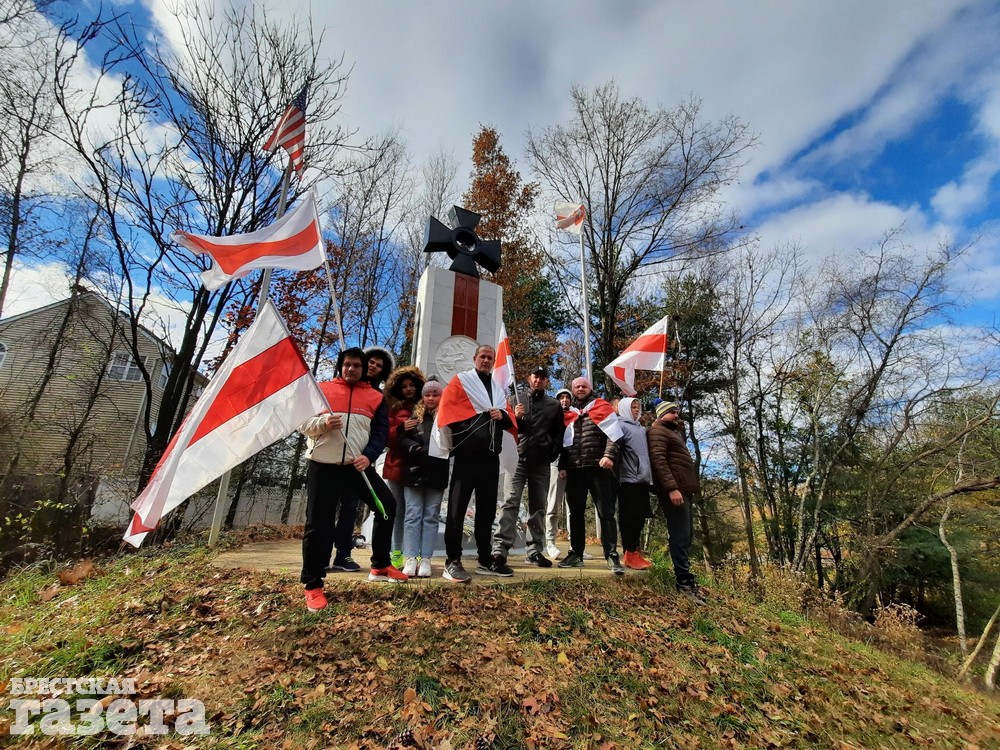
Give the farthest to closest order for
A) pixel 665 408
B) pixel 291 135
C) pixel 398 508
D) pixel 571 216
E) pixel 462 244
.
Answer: pixel 571 216, pixel 462 244, pixel 291 135, pixel 665 408, pixel 398 508

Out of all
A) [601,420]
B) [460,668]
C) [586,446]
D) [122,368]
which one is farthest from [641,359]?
[122,368]

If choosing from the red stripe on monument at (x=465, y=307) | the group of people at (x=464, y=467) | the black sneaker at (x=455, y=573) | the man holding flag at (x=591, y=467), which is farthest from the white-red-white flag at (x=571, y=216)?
the black sneaker at (x=455, y=573)

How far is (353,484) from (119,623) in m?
1.80

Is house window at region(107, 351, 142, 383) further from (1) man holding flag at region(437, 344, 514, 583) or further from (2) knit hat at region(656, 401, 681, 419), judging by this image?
(2) knit hat at region(656, 401, 681, 419)

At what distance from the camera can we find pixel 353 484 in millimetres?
3844

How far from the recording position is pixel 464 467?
4238 millimetres

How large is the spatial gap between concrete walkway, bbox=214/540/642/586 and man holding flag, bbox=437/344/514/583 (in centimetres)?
19

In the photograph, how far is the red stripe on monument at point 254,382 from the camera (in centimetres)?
342

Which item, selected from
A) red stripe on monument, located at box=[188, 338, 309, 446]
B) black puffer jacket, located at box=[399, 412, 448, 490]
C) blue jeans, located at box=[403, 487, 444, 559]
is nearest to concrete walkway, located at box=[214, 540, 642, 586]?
blue jeans, located at box=[403, 487, 444, 559]

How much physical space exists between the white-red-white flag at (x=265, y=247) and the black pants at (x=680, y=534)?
424 cm

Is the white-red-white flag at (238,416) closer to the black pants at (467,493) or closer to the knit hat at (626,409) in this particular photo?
the black pants at (467,493)

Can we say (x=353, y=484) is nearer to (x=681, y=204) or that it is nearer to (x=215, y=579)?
(x=215, y=579)

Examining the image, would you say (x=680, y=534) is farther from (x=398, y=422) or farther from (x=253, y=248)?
(x=253, y=248)

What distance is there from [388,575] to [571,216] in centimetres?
835
